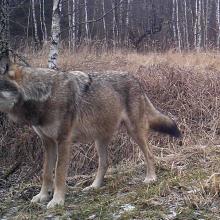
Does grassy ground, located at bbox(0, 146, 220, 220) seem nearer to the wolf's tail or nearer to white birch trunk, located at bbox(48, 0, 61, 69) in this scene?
the wolf's tail

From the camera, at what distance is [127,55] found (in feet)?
40.3

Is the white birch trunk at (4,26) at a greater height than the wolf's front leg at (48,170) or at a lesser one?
greater

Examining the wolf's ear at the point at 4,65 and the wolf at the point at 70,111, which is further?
the wolf at the point at 70,111

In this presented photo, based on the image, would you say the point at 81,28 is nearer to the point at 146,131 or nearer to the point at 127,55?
the point at 127,55

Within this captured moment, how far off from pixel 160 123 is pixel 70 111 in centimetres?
124

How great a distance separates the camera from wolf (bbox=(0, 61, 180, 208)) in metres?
3.94

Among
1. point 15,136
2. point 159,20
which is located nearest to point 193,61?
point 15,136

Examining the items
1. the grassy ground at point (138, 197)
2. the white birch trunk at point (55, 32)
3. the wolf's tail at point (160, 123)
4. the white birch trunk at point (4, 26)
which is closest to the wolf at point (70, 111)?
the wolf's tail at point (160, 123)

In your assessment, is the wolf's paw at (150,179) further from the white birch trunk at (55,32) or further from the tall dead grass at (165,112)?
the white birch trunk at (55,32)

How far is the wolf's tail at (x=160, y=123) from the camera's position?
4816 millimetres

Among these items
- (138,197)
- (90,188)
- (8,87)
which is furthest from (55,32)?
(138,197)

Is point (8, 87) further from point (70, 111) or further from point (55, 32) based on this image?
point (55, 32)

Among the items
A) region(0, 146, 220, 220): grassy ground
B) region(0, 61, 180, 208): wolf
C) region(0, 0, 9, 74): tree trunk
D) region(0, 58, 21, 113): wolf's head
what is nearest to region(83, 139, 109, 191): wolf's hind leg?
region(0, 61, 180, 208): wolf

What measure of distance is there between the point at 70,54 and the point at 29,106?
23.4 feet
